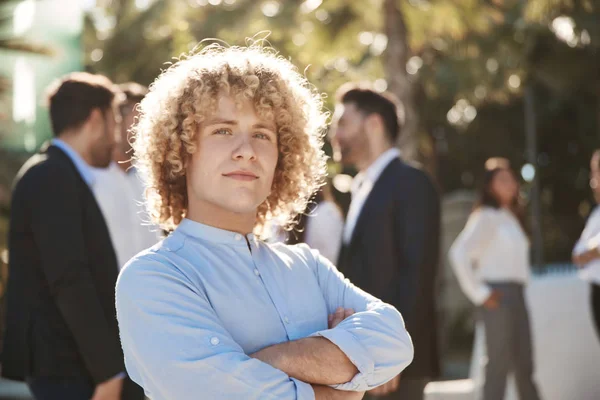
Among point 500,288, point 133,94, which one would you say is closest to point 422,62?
point 500,288

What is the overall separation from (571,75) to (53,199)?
2263cm

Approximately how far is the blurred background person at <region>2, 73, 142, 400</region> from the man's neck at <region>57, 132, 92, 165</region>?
0.35ft

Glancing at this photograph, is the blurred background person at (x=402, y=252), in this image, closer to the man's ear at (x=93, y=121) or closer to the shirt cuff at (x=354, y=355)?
the man's ear at (x=93, y=121)

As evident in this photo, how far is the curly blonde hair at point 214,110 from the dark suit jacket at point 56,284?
113cm

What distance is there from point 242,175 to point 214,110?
212 millimetres

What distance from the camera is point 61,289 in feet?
13.5

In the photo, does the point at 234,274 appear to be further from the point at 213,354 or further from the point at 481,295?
the point at 481,295

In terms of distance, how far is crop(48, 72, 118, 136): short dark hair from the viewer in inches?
179

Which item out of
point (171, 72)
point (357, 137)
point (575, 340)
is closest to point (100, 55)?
point (575, 340)

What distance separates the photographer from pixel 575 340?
29.7ft

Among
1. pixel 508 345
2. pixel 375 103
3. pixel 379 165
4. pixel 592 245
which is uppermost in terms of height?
pixel 375 103

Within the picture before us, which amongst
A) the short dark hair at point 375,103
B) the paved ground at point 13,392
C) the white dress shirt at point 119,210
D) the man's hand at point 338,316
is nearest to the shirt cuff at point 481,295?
the short dark hair at point 375,103

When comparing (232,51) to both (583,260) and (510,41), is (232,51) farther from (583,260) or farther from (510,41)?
(510,41)

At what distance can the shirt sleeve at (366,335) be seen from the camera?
268 cm
